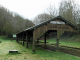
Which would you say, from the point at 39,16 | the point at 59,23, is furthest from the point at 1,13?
the point at 59,23

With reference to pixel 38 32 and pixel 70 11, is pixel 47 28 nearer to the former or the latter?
pixel 38 32

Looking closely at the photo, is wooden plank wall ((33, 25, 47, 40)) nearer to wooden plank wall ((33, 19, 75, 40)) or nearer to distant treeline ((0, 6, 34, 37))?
wooden plank wall ((33, 19, 75, 40))

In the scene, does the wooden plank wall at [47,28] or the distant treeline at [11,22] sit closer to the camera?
the wooden plank wall at [47,28]

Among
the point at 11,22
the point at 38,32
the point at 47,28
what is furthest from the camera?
the point at 11,22

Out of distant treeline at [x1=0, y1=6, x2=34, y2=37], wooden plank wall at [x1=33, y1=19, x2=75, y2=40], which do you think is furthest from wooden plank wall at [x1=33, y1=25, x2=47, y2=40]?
distant treeline at [x1=0, y1=6, x2=34, y2=37]

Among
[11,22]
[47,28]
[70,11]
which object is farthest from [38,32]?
[11,22]

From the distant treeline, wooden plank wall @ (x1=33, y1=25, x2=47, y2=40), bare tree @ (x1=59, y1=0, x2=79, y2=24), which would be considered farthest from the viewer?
the distant treeline

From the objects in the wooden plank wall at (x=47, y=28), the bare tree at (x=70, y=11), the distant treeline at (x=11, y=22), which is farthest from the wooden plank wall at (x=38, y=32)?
the distant treeline at (x=11, y=22)

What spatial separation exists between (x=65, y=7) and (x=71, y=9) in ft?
6.53

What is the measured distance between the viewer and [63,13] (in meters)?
24.0

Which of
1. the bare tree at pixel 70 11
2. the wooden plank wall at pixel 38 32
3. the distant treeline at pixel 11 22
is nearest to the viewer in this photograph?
the wooden plank wall at pixel 38 32

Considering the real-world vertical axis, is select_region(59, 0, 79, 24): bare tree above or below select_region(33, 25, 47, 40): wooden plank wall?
above

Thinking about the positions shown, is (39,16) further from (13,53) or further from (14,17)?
(13,53)

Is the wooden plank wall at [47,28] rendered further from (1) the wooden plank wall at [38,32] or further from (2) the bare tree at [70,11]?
(2) the bare tree at [70,11]
